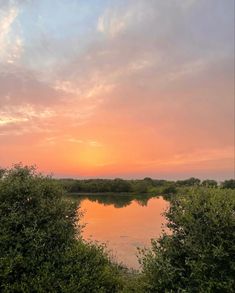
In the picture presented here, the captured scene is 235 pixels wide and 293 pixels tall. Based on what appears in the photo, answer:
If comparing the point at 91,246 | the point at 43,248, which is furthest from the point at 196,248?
the point at 43,248

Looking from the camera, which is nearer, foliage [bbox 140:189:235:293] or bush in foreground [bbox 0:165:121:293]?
foliage [bbox 140:189:235:293]

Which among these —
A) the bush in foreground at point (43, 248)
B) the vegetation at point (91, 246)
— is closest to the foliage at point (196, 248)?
the vegetation at point (91, 246)

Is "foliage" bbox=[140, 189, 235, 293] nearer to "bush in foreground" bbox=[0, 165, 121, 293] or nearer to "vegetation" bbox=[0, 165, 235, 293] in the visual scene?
"vegetation" bbox=[0, 165, 235, 293]

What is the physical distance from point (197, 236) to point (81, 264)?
2.71 meters

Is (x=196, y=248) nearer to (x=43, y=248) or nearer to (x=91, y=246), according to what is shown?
(x=91, y=246)

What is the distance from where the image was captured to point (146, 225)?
38156 millimetres

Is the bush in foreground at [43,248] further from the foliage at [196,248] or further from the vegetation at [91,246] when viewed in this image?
the foliage at [196,248]

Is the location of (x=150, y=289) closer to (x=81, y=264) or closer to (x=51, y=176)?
(x=81, y=264)

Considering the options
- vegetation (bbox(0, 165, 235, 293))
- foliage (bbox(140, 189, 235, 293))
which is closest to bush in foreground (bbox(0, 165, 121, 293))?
vegetation (bbox(0, 165, 235, 293))

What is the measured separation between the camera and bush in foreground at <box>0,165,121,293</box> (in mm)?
8719

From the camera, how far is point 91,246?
9.66 metres

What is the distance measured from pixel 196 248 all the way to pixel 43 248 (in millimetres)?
3357

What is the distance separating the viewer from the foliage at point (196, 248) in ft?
24.8

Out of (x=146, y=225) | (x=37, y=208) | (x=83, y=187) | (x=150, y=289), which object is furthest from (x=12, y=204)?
(x=83, y=187)
